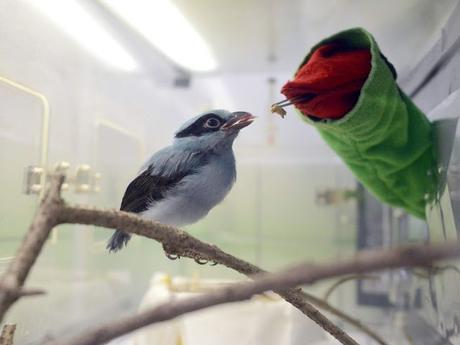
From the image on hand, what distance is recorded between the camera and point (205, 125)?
330mm

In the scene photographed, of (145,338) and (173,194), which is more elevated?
(173,194)

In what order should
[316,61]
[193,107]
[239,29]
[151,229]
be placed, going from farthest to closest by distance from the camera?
[239,29]
[193,107]
[316,61]
[151,229]

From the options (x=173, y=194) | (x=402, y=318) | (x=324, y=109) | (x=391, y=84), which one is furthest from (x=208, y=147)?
(x=402, y=318)

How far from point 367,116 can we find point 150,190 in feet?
0.89

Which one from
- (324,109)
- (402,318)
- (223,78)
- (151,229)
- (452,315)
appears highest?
(223,78)

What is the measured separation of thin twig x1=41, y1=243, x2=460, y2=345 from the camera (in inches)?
5.2

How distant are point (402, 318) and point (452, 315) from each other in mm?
342

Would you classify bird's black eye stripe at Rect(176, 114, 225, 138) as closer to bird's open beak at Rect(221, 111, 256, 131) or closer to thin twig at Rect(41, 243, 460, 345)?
bird's open beak at Rect(221, 111, 256, 131)

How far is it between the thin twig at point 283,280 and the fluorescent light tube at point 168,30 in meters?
0.55

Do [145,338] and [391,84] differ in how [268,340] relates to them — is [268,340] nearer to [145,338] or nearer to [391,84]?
[145,338]

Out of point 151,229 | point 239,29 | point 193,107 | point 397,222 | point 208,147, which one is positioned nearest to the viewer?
point 151,229

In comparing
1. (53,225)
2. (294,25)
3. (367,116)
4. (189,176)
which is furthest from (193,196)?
(294,25)

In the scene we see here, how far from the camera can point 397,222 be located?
890 millimetres

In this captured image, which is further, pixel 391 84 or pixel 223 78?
pixel 223 78
